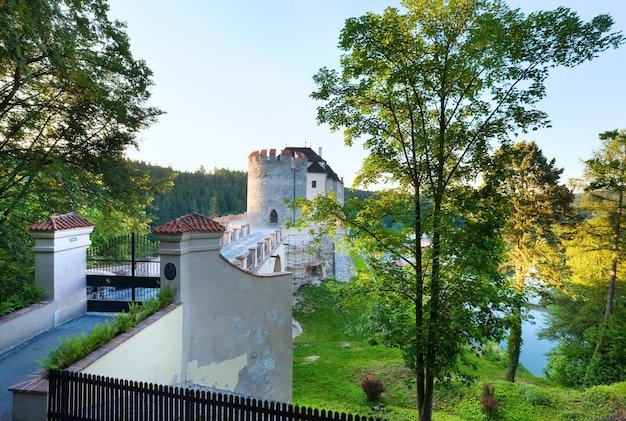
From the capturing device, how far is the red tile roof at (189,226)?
6453 millimetres

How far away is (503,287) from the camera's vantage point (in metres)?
5.85

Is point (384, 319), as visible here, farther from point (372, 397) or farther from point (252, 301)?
point (372, 397)

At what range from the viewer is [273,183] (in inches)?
1179

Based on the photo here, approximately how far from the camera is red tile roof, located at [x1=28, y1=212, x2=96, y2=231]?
22.0ft

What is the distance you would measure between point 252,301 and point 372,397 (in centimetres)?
712

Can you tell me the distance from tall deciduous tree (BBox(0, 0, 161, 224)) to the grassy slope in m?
7.87

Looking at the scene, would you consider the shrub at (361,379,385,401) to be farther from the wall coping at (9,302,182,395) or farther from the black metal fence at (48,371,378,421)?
the wall coping at (9,302,182,395)

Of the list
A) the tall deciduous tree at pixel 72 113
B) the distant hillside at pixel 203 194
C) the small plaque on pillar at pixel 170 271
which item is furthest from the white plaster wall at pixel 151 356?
the distant hillside at pixel 203 194

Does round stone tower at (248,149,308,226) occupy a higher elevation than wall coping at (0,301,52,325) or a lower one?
higher

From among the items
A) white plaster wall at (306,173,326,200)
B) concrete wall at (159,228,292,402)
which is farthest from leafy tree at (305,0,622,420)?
white plaster wall at (306,173,326,200)

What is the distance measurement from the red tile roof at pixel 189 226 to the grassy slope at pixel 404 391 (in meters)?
2.92

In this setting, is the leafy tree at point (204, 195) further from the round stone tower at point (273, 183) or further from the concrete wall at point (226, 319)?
the concrete wall at point (226, 319)

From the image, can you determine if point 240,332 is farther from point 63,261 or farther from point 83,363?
point 63,261

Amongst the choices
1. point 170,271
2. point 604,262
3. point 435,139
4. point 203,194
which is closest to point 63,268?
point 170,271
